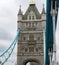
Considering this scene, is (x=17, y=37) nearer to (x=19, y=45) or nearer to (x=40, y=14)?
(x=19, y=45)

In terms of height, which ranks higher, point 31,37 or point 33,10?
point 33,10

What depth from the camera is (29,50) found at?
69.1 metres

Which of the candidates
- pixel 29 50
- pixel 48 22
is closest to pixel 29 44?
pixel 29 50

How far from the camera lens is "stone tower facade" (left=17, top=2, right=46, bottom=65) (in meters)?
67.8

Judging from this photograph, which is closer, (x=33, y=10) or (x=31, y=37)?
(x=31, y=37)

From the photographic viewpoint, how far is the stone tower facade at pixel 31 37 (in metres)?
67.8

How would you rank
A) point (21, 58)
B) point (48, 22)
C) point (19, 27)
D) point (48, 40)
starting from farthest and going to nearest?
point (19, 27), point (21, 58), point (48, 40), point (48, 22)

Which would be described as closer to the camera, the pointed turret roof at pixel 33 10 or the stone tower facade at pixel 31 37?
the stone tower facade at pixel 31 37

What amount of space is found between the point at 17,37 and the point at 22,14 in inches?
231

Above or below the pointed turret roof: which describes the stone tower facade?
below

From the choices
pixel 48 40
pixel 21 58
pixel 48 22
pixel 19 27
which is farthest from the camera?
pixel 19 27

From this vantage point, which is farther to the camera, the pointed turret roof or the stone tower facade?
the pointed turret roof

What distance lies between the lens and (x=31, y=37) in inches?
2793

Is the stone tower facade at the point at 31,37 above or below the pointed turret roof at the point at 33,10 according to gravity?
below
